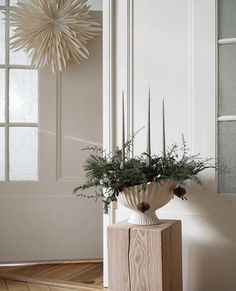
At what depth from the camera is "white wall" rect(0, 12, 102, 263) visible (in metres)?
2.76

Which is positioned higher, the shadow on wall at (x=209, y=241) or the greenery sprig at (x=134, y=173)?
the greenery sprig at (x=134, y=173)

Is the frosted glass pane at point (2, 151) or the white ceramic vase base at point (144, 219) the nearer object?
the white ceramic vase base at point (144, 219)

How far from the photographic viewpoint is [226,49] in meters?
2.20

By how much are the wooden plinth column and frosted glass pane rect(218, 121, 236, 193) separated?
16.2 inches

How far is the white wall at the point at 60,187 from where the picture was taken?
109 inches

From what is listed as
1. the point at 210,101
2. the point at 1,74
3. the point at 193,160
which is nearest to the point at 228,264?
the point at 193,160

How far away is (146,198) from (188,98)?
2.08 ft

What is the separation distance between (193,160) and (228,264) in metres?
0.57

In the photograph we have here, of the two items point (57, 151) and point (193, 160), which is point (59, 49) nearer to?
point (57, 151)

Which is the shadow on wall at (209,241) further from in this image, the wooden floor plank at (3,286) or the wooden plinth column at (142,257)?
the wooden floor plank at (3,286)

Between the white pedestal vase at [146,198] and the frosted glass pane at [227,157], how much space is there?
330 millimetres

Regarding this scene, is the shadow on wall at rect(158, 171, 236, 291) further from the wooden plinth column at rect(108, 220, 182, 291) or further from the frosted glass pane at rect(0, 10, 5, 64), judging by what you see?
the frosted glass pane at rect(0, 10, 5, 64)

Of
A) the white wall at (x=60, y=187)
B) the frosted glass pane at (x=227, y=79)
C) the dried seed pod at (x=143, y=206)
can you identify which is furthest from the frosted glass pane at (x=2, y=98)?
the frosted glass pane at (x=227, y=79)

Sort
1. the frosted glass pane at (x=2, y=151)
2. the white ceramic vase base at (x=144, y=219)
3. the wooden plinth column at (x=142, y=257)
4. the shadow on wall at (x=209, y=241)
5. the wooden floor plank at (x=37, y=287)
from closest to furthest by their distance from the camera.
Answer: the wooden plinth column at (x=142, y=257), the white ceramic vase base at (x=144, y=219), the shadow on wall at (x=209, y=241), the wooden floor plank at (x=37, y=287), the frosted glass pane at (x=2, y=151)
